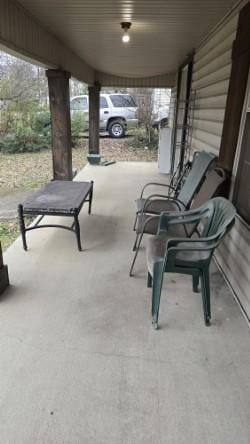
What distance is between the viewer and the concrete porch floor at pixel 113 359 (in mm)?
1427

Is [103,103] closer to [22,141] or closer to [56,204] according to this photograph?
[22,141]

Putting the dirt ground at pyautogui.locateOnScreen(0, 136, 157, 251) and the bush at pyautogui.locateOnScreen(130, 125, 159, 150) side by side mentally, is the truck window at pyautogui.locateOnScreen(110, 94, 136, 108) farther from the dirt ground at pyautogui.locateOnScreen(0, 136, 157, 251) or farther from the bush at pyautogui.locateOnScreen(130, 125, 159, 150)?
the bush at pyautogui.locateOnScreen(130, 125, 159, 150)

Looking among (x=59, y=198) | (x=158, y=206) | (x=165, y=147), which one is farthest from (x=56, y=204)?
(x=165, y=147)

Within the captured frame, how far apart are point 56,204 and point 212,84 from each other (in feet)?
7.72

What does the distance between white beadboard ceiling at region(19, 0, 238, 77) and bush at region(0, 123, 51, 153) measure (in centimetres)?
427

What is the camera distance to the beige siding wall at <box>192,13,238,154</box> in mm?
3104

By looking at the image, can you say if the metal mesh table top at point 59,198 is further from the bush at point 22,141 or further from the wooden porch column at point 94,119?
the bush at point 22,141

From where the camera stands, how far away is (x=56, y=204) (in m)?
3.03

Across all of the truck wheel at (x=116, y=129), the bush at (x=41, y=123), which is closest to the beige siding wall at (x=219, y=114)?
the bush at (x=41, y=123)

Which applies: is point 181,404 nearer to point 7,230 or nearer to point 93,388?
point 93,388

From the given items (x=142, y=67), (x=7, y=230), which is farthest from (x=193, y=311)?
(x=142, y=67)

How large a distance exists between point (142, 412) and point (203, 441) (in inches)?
11.7

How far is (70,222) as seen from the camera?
150 inches

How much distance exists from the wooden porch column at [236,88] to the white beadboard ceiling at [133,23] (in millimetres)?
499
